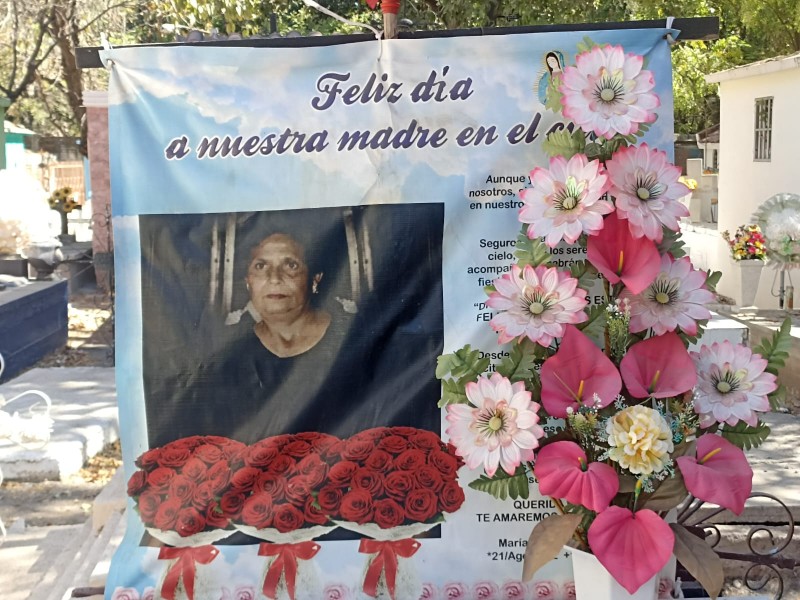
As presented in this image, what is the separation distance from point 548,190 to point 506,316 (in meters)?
0.39

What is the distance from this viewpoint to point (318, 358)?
3.52 metres

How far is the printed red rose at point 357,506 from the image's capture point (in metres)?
3.48

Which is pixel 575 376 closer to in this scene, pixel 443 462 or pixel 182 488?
pixel 443 462

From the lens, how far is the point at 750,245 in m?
13.7

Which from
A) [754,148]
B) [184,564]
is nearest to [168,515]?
[184,564]

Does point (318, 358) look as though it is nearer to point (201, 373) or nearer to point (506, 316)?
point (201, 373)

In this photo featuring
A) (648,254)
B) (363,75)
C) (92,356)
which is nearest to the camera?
(648,254)

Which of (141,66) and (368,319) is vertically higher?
(141,66)

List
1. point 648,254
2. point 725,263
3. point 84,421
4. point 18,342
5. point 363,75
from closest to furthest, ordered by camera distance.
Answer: point 648,254
point 363,75
point 84,421
point 18,342
point 725,263

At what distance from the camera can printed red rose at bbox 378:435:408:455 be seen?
3.51m

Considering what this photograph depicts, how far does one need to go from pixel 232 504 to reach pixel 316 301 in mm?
772

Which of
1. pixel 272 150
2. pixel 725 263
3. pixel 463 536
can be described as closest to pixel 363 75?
pixel 272 150

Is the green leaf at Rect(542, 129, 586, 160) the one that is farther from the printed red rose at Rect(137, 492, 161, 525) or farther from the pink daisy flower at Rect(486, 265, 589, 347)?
the printed red rose at Rect(137, 492, 161, 525)

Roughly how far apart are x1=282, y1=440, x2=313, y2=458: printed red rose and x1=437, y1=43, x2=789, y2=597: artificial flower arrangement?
2.35ft
